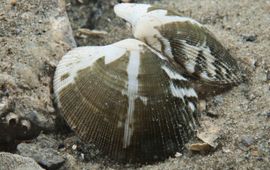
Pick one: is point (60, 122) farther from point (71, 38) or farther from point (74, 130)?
point (71, 38)

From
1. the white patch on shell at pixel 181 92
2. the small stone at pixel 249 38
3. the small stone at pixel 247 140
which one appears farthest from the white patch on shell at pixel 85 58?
the small stone at pixel 249 38

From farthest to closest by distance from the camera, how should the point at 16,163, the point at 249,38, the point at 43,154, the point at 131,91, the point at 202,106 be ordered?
1. the point at 249,38
2. the point at 202,106
3. the point at 131,91
4. the point at 43,154
5. the point at 16,163

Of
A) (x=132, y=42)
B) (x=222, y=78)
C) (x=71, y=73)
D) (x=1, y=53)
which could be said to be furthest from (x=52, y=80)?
(x=222, y=78)

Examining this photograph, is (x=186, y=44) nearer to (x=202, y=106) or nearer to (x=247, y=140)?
(x=202, y=106)

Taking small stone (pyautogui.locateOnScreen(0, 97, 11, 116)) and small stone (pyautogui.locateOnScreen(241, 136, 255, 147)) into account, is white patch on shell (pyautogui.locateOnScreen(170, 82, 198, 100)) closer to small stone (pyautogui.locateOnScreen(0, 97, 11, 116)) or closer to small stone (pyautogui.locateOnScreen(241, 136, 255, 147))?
small stone (pyautogui.locateOnScreen(241, 136, 255, 147))

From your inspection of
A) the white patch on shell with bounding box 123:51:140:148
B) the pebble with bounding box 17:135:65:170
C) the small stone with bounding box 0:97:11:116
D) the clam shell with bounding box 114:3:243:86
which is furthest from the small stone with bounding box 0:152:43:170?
the clam shell with bounding box 114:3:243:86

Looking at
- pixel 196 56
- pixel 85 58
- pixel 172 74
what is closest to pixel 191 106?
pixel 172 74

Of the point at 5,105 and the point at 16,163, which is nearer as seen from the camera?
the point at 16,163

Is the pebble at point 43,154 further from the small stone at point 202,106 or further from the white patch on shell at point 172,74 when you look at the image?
the small stone at point 202,106
